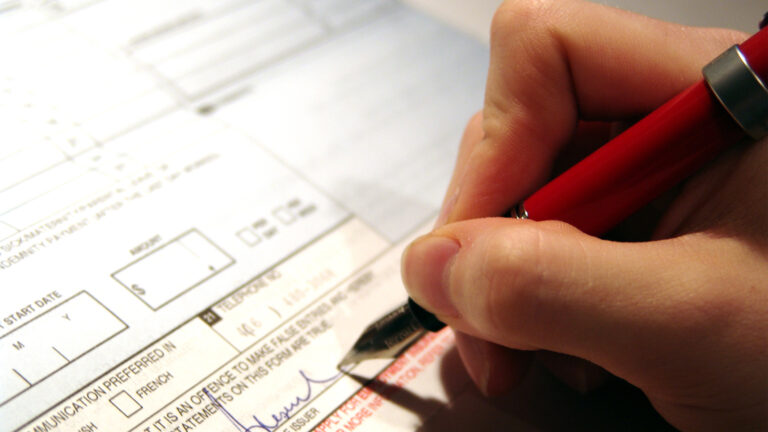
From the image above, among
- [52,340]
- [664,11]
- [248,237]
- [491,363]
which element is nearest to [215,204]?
[248,237]

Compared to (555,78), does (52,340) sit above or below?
below

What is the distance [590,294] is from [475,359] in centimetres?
16

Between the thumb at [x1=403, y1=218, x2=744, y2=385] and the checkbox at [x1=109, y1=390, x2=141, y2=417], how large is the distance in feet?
0.84

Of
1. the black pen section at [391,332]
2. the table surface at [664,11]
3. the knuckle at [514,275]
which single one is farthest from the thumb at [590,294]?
the table surface at [664,11]

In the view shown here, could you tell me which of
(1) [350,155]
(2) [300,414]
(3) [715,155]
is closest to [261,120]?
(1) [350,155]

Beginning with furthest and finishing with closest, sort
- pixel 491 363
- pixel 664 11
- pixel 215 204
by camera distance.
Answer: pixel 664 11 → pixel 215 204 → pixel 491 363

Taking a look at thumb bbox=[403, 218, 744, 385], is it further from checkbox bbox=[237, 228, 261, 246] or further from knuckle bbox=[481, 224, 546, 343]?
checkbox bbox=[237, 228, 261, 246]

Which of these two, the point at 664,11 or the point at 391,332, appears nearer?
the point at 391,332

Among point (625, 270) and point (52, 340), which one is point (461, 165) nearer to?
point (625, 270)

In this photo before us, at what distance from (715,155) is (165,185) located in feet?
1.53

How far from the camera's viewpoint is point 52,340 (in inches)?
18.4

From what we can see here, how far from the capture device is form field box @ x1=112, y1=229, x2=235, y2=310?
0.51 metres

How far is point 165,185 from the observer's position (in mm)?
594
